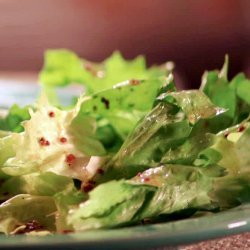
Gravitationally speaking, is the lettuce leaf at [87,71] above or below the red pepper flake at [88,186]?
above

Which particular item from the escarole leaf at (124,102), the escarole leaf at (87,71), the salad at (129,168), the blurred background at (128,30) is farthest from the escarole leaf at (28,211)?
the blurred background at (128,30)

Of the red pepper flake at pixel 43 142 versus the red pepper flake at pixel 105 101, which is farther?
the red pepper flake at pixel 105 101

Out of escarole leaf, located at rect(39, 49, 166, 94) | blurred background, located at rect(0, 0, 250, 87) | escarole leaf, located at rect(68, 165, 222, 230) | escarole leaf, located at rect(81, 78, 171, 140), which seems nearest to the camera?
escarole leaf, located at rect(68, 165, 222, 230)

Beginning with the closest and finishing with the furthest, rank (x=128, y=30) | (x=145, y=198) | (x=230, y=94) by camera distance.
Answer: (x=145, y=198) → (x=230, y=94) → (x=128, y=30)

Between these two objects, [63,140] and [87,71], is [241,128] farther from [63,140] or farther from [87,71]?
[87,71]

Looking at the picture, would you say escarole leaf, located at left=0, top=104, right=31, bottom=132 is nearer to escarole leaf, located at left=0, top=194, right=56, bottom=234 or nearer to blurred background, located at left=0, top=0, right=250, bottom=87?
escarole leaf, located at left=0, top=194, right=56, bottom=234

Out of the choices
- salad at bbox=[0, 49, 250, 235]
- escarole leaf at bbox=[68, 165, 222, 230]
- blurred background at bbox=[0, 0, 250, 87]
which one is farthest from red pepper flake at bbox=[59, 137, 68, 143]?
blurred background at bbox=[0, 0, 250, 87]

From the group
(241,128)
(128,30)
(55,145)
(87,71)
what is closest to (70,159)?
(55,145)

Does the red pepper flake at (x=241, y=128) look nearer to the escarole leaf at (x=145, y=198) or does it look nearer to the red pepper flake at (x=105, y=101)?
the escarole leaf at (x=145, y=198)
